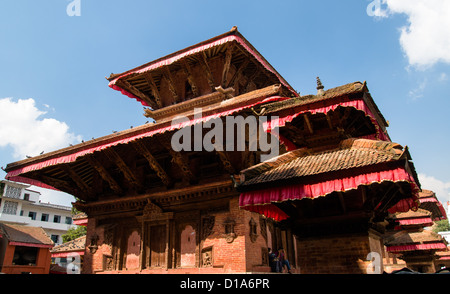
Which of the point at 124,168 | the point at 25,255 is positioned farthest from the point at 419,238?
the point at 25,255

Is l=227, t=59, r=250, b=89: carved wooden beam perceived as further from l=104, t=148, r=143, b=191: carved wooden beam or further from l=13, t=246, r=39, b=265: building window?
l=13, t=246, r=39, b=265: building window

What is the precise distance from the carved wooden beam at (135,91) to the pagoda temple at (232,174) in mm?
75

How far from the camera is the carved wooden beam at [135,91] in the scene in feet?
51.7

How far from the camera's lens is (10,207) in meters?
47.7

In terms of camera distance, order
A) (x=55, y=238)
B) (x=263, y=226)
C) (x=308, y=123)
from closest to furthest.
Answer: (x=308, y=123) < (x=263, y=226) < (x=55, y=238)

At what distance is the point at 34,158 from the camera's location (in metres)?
12.6

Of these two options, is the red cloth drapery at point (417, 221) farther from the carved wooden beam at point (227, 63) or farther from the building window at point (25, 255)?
the building window at point (25, 255)

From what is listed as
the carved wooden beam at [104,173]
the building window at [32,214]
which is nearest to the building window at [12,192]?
the building window at [32,214]

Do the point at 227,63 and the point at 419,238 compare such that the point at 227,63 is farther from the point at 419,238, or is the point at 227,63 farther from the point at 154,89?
the point at 419,238

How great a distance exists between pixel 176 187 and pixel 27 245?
18.5m

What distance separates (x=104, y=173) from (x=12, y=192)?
45.5 meters
